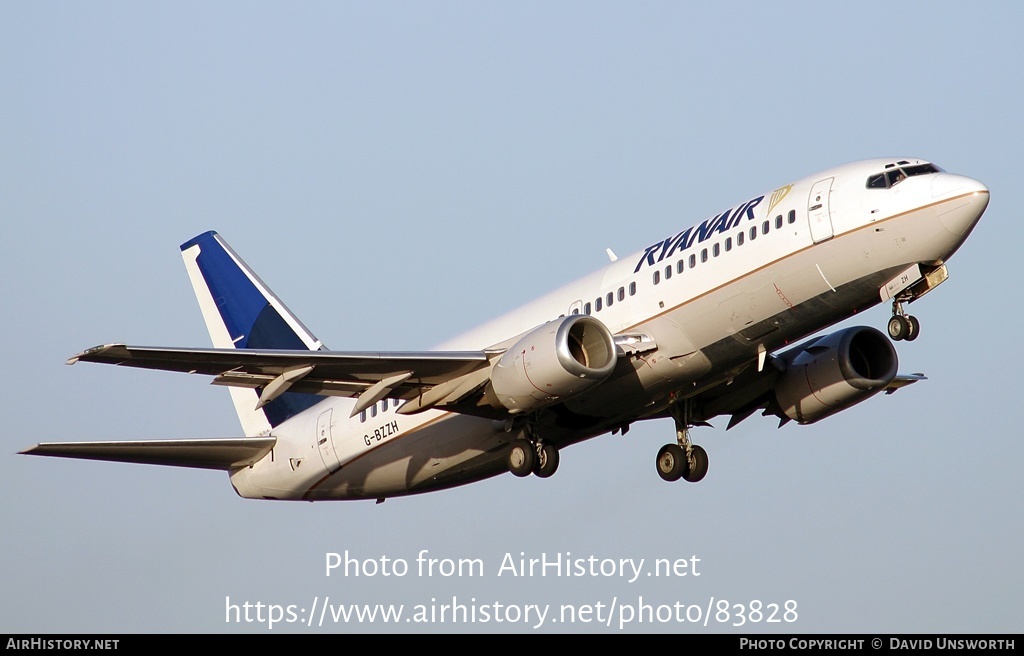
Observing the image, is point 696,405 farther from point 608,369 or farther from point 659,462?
point 608,369

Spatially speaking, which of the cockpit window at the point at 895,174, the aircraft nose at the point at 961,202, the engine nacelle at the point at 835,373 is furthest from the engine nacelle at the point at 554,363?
the aircraft nose at the point at 961,202

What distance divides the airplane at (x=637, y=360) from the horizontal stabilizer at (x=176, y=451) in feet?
0.15

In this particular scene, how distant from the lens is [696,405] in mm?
40562

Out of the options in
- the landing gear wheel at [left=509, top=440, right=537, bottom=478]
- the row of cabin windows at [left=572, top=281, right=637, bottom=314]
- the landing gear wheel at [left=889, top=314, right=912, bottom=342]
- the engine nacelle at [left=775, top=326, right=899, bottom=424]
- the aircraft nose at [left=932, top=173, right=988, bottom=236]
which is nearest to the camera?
the aircraft nose at [left=932, top=173, right=988, bottom=236]

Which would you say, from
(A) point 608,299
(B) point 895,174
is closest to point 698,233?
(A) point 608,299

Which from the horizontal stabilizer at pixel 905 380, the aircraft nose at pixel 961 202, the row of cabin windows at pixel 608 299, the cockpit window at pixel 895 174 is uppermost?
the cockpit window at pixel 895 174

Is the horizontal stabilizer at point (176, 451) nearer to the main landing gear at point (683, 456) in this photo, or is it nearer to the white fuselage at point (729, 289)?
the white fuselage at point (729, 289)

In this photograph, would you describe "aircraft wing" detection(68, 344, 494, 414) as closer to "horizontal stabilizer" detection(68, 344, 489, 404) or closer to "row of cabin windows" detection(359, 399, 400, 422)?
"horizontal stabilizer" detection(68, 344, 489, 404)

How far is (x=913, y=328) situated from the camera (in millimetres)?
34312

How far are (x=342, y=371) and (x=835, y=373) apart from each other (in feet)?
40.8

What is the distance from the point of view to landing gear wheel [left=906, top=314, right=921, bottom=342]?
34.3 m

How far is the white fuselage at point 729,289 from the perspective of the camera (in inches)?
1315

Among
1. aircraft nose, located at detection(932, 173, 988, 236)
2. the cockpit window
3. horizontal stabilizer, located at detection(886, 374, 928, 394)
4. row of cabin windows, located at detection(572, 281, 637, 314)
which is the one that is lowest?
horizontal stabilizer, located at detection(886, 374, 928, 394)

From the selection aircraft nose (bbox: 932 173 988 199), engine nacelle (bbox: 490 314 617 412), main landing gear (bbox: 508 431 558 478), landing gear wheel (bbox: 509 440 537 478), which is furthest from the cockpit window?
landing gear wheel (bbox: 509 440 537 478)
